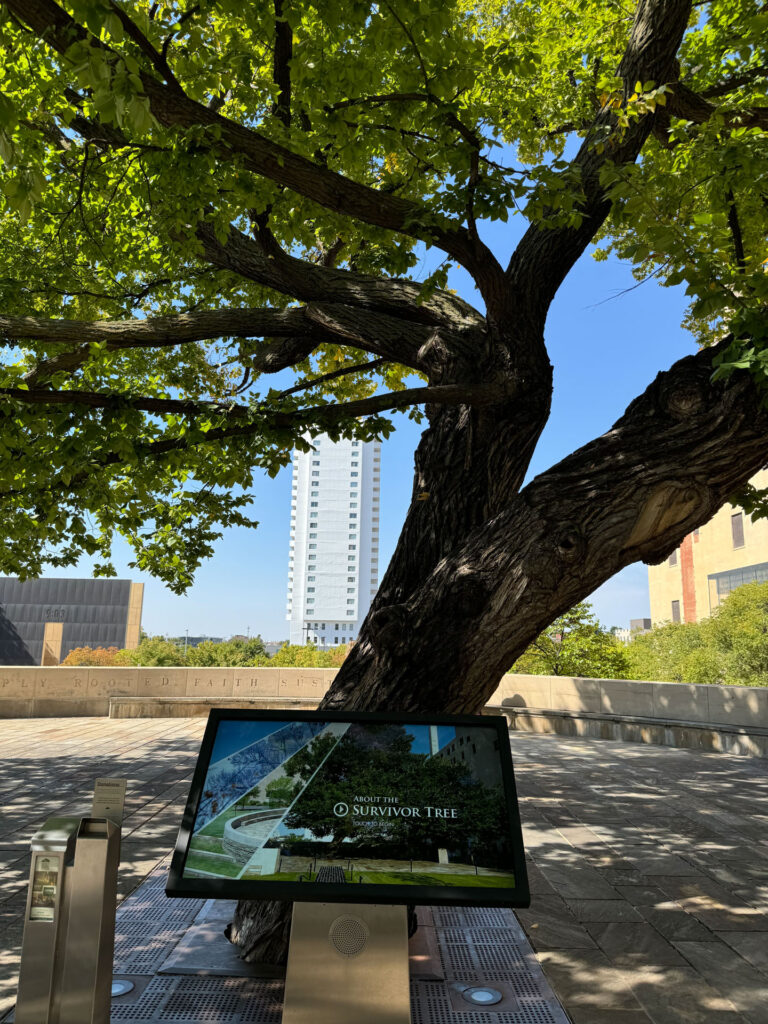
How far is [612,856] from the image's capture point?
582cm

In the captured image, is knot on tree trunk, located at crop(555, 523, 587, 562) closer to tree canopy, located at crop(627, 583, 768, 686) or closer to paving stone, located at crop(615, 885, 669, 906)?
paving stone, located at crop(615, 885, 669, 906)

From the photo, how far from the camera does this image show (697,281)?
3.38 m

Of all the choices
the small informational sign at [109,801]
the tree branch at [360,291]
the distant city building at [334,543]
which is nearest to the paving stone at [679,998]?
the small informational sign at [109,801]

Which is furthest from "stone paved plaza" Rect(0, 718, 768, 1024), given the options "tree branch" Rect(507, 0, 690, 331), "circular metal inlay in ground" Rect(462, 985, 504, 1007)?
"tree branch" Rect(507, 0, 690, 331)

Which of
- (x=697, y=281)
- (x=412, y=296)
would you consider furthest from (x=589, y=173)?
(x=697, y=281)

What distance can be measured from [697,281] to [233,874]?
3116 mm

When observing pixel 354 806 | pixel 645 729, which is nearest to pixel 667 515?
pixel 354 806

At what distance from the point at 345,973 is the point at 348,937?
11 centimetres

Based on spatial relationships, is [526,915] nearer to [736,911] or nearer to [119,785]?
[736,911]

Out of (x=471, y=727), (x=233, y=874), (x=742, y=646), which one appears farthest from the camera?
(x=742, y=646)

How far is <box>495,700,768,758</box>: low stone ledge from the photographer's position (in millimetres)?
10688

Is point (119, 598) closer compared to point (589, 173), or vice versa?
point (589, 173)

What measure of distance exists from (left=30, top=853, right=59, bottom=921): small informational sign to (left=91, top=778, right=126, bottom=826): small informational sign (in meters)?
0.20

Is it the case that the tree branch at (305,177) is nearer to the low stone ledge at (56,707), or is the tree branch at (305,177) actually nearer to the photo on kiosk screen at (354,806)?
the photo on kiosk screen at (354,806)
